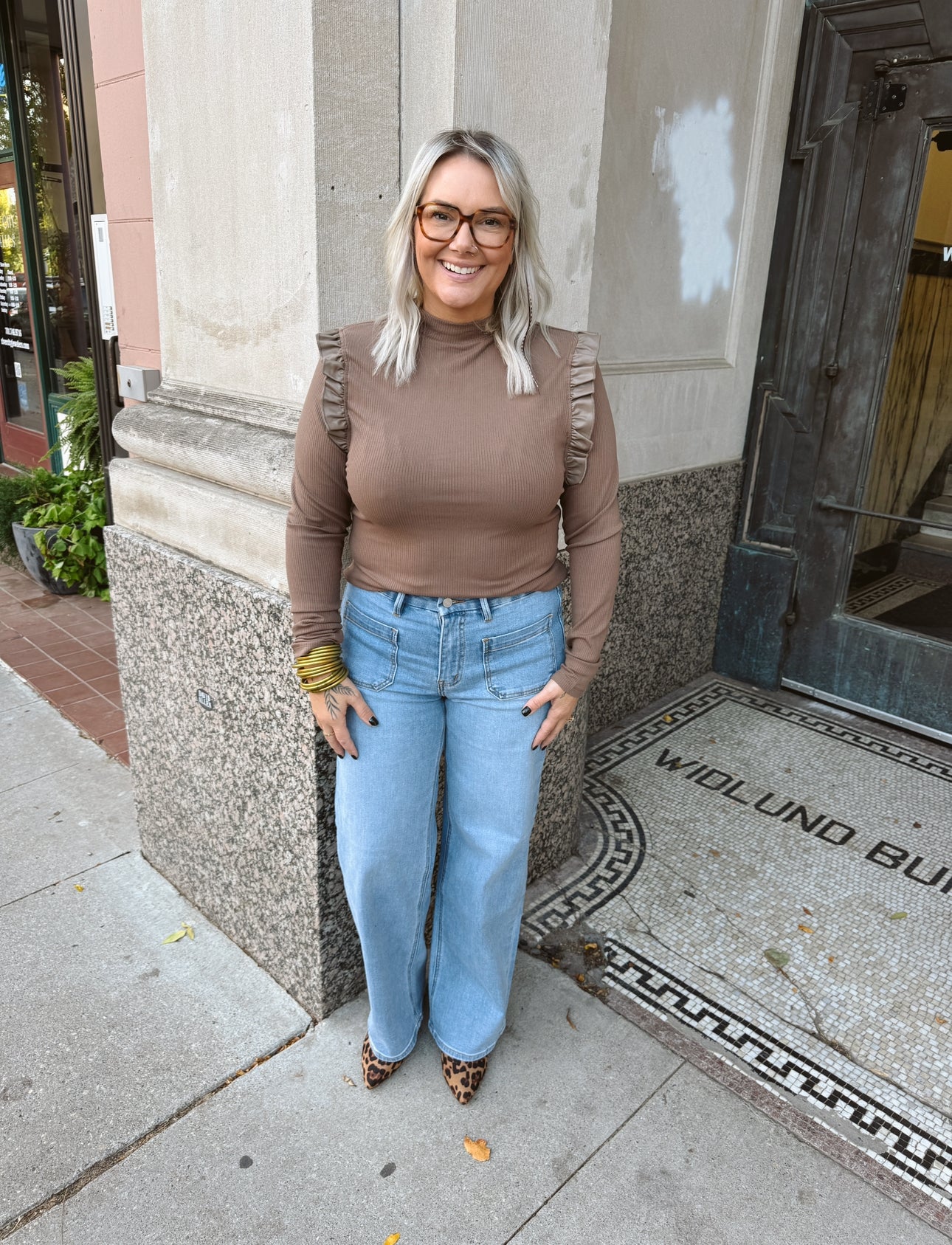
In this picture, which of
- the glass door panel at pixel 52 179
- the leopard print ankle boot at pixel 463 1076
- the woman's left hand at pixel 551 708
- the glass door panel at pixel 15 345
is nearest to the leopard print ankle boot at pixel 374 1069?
the leopard print ankle boot at pixel 463 1076

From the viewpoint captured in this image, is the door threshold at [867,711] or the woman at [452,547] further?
the door threshold at [867,711]

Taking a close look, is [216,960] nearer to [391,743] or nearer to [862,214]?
[391,743]

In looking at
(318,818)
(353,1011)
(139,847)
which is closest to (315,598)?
(318,818)

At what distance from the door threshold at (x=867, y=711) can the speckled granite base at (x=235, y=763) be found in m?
2.81

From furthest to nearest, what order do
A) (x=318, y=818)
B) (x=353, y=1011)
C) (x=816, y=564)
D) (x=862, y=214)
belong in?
(x=816, y=564) < (x=862, y=214) < (x=353, y=1011) < (x=318, y=818)

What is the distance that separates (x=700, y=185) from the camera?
3646mm

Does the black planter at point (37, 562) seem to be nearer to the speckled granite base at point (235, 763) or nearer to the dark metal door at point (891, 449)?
the speckled granite base at point (235, 763)

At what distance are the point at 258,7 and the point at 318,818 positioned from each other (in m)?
1.94

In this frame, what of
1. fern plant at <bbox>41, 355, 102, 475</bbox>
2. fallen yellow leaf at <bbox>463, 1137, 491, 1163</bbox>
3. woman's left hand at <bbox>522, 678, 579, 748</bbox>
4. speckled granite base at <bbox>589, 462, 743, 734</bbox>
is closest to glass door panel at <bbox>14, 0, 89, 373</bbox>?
fern plant at <bbox>41, 355, 102, 475</bbox>

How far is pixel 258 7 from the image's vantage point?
2.09 meters

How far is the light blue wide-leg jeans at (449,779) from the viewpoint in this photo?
1.92m

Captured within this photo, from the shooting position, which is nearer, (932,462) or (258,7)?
(258,7)

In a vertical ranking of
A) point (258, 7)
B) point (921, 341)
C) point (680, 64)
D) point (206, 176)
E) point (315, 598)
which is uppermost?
point (680, 64)

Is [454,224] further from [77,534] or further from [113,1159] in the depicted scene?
[77,534]
